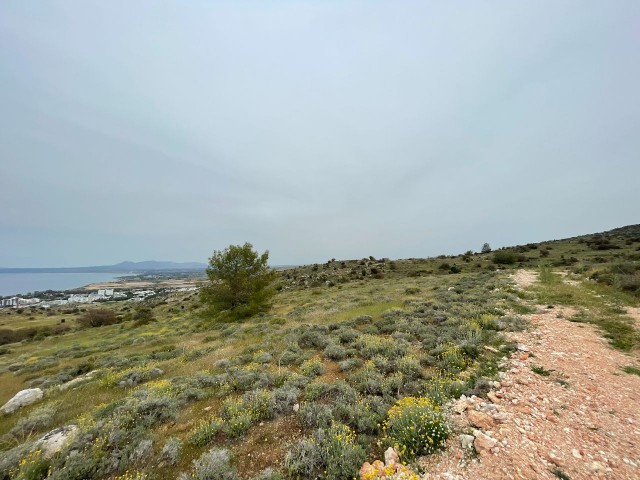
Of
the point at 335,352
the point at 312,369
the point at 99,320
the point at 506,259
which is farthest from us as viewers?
the point at 99,320

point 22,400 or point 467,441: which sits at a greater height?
point 467,441

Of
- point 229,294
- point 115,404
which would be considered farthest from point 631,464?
point 229,294

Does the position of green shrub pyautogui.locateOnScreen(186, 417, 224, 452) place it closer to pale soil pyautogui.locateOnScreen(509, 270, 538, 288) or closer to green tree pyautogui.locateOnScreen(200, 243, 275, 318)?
green tree pyautogui.locateOnScreen(200, 243, 275, 318)

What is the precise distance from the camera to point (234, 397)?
289 inches

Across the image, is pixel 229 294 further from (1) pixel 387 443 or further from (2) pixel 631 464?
(2) pixel 631 464

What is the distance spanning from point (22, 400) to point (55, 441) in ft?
22.6

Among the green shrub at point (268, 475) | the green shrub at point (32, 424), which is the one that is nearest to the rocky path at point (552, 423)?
the green shrub at point (268, 475)

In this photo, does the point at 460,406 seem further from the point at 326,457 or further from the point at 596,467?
the point at 326,457

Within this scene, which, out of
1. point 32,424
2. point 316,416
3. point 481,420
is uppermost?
point 481,420

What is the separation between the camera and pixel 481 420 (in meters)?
5.10

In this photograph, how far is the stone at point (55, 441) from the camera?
210 inches

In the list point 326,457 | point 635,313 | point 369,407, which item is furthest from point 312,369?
point 635,313

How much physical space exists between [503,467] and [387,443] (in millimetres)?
1921

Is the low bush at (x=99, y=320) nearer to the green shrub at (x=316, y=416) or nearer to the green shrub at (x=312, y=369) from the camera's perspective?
the green shrub at (x=312, y=369)
